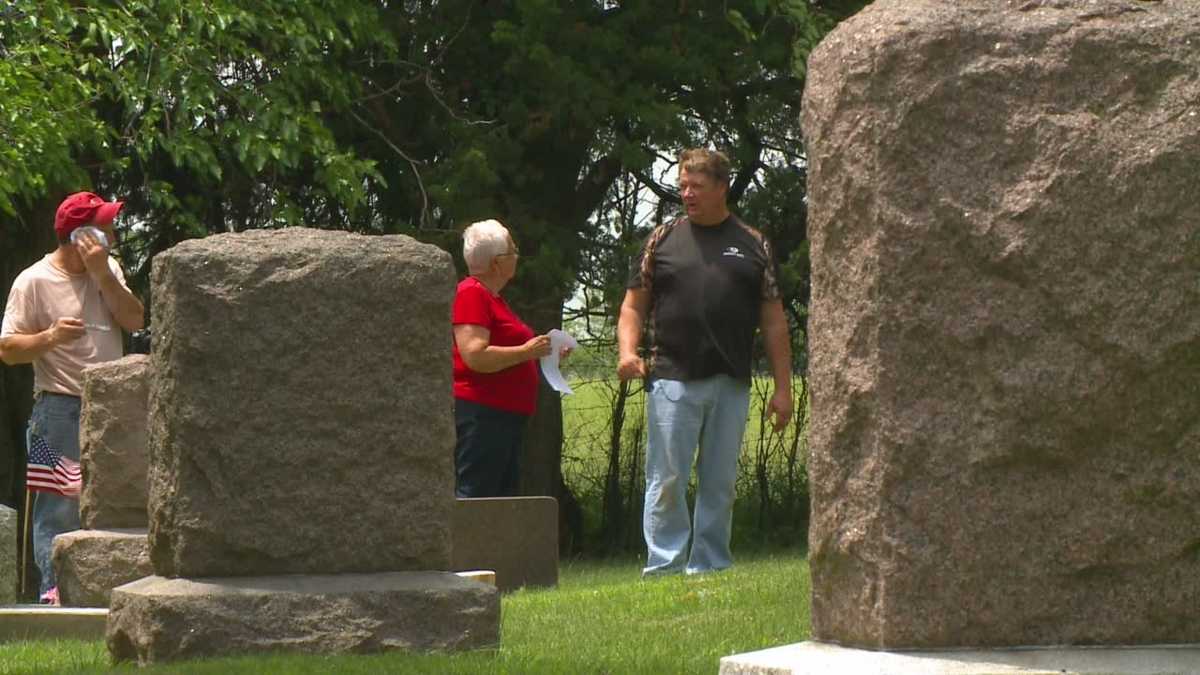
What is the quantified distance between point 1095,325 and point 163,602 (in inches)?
122

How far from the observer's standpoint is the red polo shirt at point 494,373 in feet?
29.3

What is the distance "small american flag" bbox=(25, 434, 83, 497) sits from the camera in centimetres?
891

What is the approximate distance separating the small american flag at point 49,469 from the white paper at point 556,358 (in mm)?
2265

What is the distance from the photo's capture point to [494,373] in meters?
9.10

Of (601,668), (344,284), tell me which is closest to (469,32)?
(344,284)

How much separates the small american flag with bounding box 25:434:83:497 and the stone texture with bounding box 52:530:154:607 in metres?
0.44

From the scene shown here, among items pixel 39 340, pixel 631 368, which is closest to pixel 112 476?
pixel 39 340

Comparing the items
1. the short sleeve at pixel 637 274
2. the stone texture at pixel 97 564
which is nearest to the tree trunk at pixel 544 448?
the short sleeve at pixel 637 274

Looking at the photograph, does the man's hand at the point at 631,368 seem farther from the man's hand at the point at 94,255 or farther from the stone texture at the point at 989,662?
the stone texture at the point at 989,662

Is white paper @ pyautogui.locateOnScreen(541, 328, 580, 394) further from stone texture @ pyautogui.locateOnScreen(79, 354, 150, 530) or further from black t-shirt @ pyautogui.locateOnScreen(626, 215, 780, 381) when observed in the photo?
stone texture @ pyautogui.locateOnScreen(79, 354, 150, 530)

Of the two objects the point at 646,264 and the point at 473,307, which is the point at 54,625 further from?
the point at 646,264

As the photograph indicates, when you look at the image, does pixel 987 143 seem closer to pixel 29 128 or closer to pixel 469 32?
pixel 29 128

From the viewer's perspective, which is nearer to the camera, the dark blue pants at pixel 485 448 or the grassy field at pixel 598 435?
the dark blue pants at pixel 485 448

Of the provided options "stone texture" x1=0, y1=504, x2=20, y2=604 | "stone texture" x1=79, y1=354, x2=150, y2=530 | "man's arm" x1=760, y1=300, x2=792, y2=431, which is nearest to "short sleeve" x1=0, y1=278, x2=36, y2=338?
"stone texture" x1=79, y1=354, x2=150, y2=530
